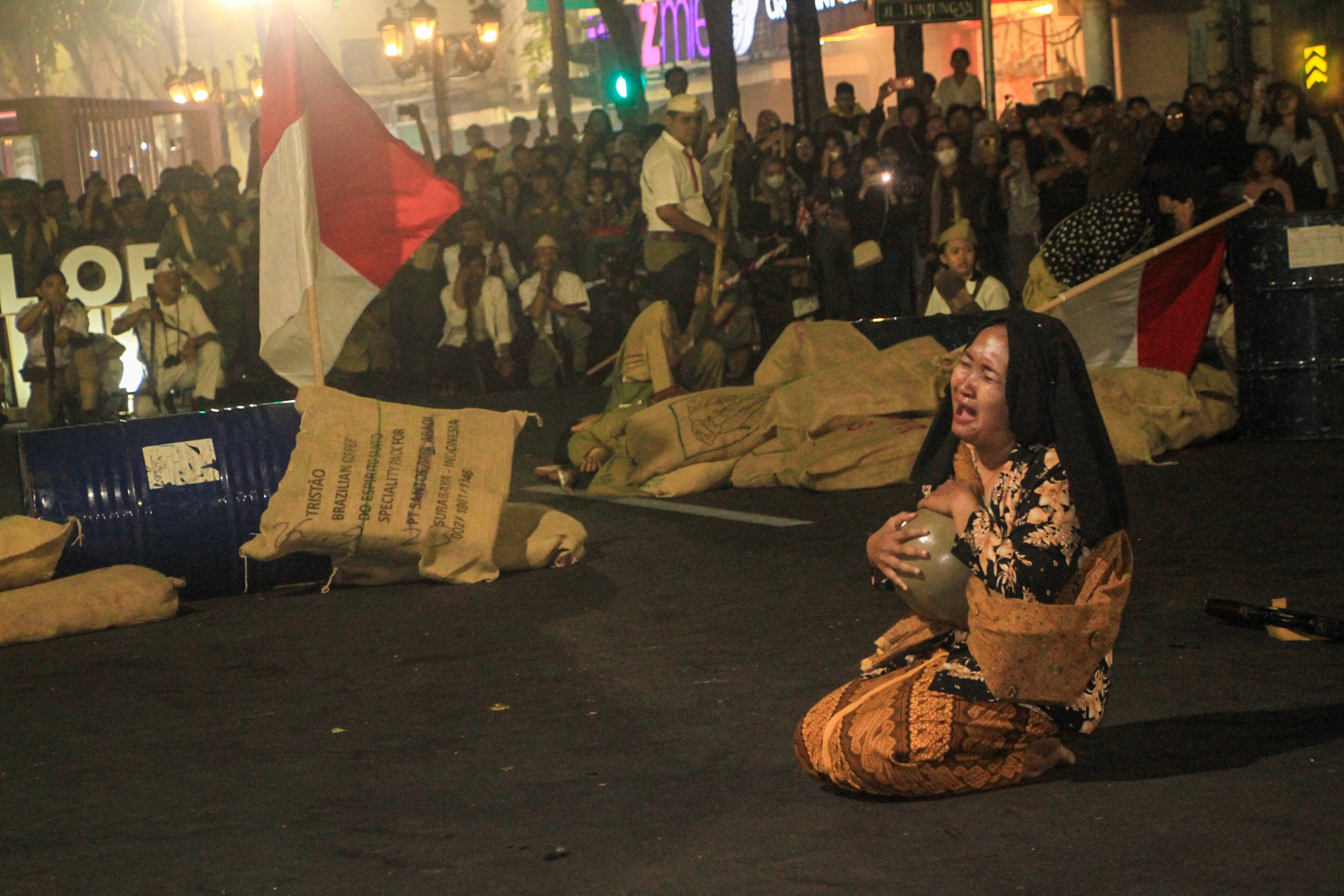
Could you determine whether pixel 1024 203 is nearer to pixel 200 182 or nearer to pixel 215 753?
pixel 200 182

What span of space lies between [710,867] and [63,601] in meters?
4.00

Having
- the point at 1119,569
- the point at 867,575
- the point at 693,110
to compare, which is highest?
the point at 693,110

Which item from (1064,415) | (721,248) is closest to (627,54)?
(721,248)

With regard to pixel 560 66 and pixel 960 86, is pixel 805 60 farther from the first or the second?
pixel 560 66

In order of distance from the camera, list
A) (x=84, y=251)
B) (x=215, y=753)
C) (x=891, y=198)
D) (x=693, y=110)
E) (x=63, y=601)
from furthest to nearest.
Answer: (x=84, y=251)
(x=891, y=198)
(x=693, y=110)
(x=63, y=601)
(x=215, y=753)

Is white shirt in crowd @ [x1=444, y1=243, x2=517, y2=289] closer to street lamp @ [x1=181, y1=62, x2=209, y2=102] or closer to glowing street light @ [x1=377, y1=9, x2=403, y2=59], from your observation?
glowing street light @ [x1=377, y1=9, x2=403, y2=59]

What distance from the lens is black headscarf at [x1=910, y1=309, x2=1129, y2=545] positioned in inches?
153

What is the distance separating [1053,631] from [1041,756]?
459 mm

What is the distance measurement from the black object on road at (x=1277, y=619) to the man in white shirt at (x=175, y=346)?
36.2ft

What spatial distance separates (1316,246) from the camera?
9734 millimetres

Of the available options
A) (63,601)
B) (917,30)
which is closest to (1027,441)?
(63,601)

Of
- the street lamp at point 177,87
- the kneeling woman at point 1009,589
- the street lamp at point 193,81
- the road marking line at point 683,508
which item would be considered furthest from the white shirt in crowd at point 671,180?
the street lamp at point 177,87

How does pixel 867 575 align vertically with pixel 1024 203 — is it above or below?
below

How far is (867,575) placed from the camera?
706 cm
